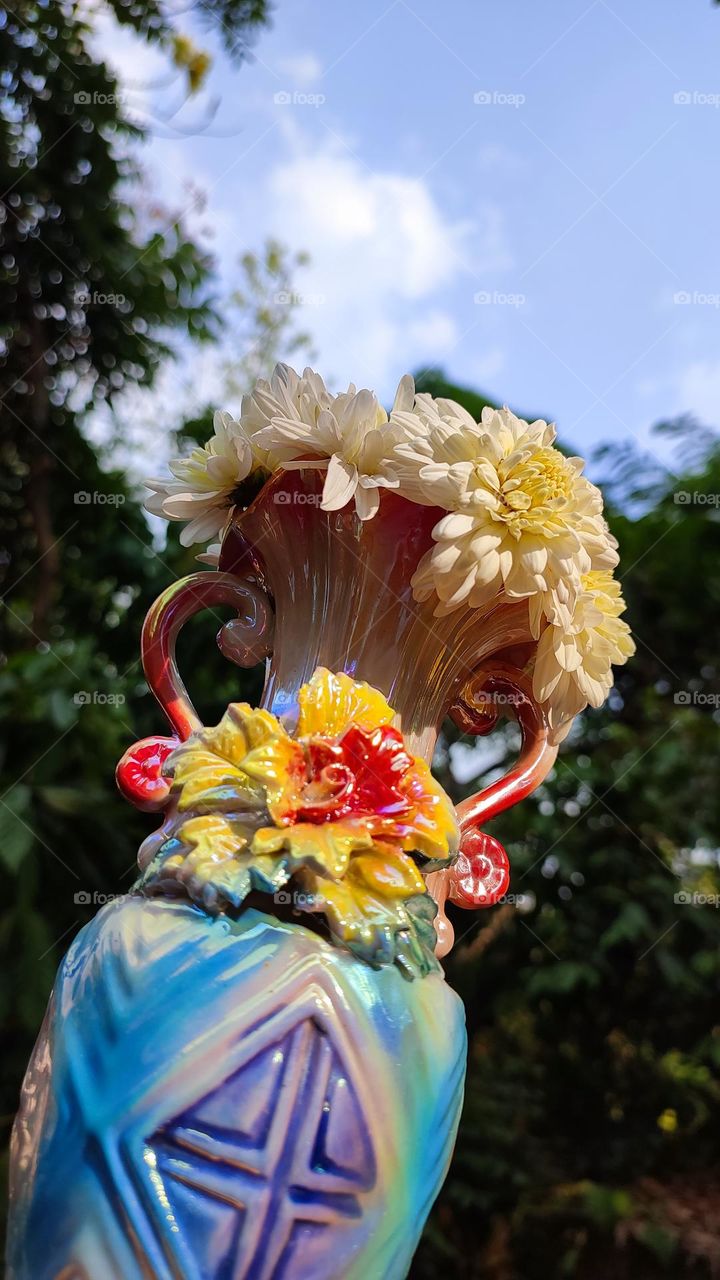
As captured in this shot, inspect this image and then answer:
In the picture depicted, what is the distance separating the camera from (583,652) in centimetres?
96

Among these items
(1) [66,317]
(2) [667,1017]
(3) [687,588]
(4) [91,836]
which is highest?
(3) [687,588]

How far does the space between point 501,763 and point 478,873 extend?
226cm

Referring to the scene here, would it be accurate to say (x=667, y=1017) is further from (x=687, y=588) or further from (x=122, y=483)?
(x=122, y=483)

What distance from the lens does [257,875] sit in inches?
29.7

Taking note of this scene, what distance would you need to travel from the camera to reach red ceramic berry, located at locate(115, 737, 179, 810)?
93 cm

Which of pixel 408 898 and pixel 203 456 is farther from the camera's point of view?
pixel 203 456

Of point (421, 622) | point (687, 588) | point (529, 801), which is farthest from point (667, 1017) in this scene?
point (421, 622)

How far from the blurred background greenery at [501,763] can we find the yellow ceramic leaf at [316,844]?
2045mm

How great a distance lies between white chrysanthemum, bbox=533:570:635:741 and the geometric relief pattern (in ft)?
1.36

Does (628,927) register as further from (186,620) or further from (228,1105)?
(228,1105)

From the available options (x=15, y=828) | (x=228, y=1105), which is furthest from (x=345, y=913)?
(x=15, y=828)

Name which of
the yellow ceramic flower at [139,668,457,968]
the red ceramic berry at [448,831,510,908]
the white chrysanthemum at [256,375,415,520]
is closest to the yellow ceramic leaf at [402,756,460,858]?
the yellow ceramic flower at [139,668,457,968]

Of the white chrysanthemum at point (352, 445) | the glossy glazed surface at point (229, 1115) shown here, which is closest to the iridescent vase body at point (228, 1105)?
the glossy glazed surface at point (229, 1115)

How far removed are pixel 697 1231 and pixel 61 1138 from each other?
120 inches
